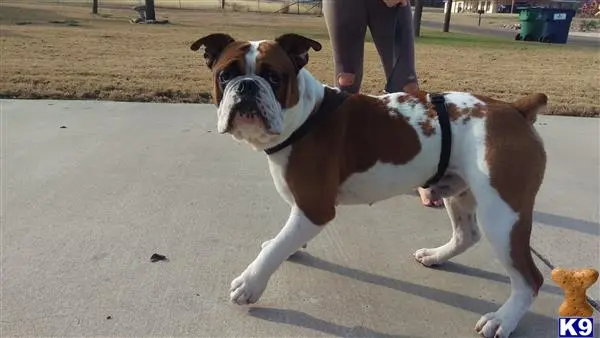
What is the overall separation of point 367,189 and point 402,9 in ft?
5.73

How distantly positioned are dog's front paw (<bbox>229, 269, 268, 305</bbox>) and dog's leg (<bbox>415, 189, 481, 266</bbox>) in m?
1.00

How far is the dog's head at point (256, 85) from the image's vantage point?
2.40 metres

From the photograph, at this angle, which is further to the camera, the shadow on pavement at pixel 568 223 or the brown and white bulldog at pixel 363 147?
the shadow on pavement at pixel 568 223

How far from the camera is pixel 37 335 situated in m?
2.48

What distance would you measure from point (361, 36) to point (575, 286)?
2266 millimetres

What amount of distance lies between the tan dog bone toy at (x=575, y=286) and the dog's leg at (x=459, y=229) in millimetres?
742

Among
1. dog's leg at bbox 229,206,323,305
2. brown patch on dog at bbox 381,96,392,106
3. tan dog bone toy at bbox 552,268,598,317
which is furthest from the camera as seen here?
brown patch on dog at bbox 381,96,392,106

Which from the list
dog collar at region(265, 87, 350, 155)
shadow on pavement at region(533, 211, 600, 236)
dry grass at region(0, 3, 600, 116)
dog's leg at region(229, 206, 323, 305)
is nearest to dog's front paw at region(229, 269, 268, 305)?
dog's leg at region(229, 206, 323, 305)

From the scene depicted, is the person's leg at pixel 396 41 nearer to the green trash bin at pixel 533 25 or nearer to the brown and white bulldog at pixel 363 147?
the brown and white bulldog at pixel 363 147

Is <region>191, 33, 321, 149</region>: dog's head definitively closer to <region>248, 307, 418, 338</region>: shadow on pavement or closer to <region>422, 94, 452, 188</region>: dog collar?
<region>422, 94, 452, 188</region>: dog collar

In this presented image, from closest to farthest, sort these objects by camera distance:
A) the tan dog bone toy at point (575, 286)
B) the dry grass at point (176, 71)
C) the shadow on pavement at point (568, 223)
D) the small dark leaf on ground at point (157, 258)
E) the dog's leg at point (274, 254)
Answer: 1. the tan dog bone toy at point (575, 286)
2. the dog's leg at point (274, 254)
3. the small dark leaf on ground at point (157, 258)
4. the shadow on pavement at point (568, 223)
5. the dry grass at point (176, 71)

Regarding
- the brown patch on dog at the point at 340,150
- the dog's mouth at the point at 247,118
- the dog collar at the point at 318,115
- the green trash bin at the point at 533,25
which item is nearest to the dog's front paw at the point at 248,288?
the brown patch on dog at the point at 340,150

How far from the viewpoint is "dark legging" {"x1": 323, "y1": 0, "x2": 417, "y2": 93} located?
394 centimetres

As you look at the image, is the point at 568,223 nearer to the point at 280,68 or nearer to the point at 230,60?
the point at 280,68
